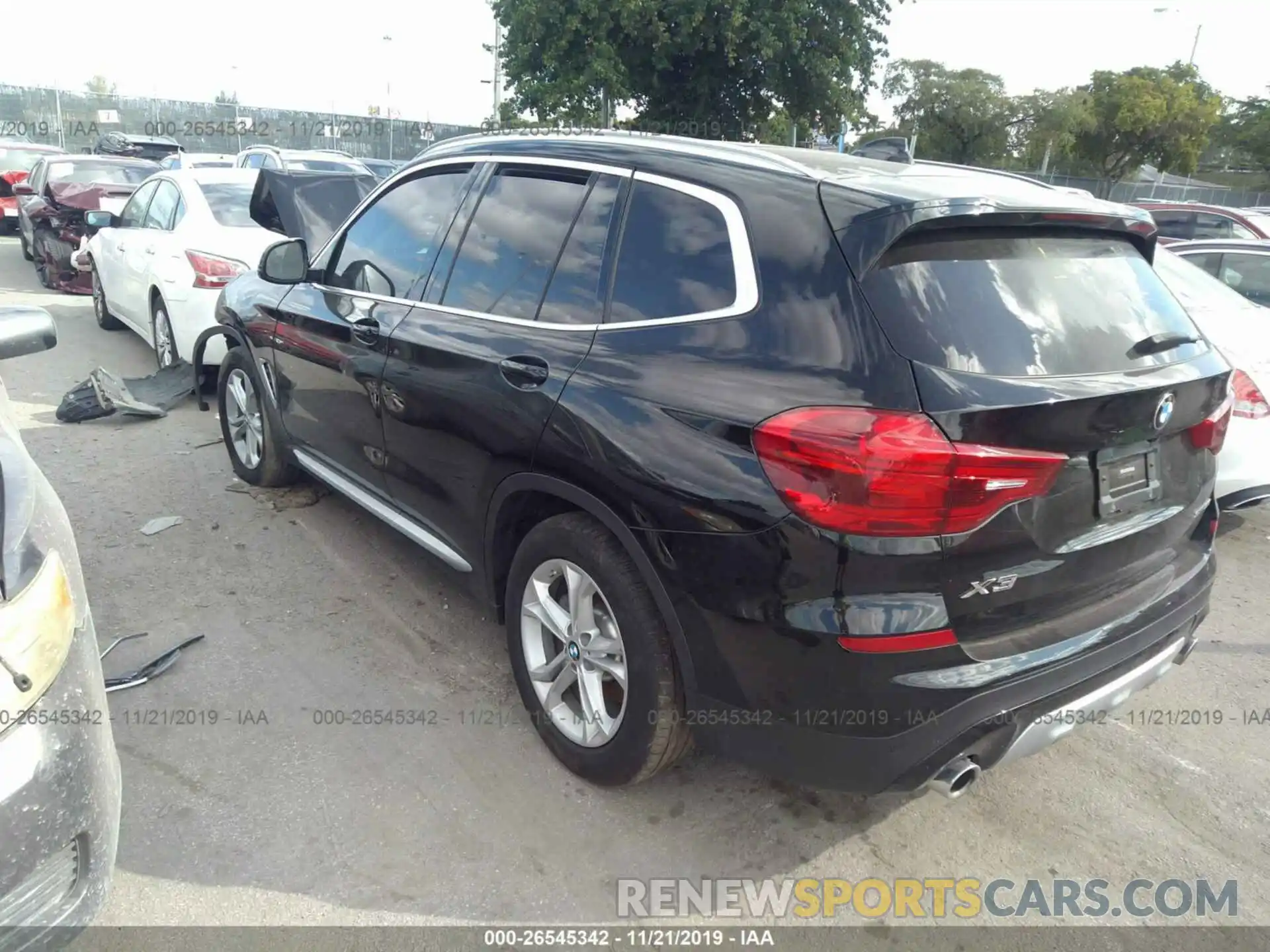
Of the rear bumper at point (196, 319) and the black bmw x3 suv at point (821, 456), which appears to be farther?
the rear bumper at point (196, 319)

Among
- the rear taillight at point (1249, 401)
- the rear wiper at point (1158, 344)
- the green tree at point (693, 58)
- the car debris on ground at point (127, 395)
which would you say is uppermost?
the green tree at point (693, 58)

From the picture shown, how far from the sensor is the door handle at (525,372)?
2.77 metres

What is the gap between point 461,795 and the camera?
2.85m

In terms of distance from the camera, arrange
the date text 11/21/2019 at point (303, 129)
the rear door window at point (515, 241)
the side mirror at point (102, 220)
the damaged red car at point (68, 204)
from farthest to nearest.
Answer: the date text 11/21/2019 at point (303, 129)
the damaged red car at point (68, 204)
the side mirror at point (102, 220)
the rear door window at point (515, 241)

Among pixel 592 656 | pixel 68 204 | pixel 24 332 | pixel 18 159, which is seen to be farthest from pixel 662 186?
pixel 18 159

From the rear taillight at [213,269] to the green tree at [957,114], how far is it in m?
46.6

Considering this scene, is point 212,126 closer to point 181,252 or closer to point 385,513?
point 181,252

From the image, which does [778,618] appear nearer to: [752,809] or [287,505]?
[752,809]

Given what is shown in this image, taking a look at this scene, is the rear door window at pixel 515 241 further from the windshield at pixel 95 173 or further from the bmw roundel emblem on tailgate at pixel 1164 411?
the windshield at pixel 95 173

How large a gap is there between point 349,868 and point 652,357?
65.4 inches

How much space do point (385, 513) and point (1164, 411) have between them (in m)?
2.84

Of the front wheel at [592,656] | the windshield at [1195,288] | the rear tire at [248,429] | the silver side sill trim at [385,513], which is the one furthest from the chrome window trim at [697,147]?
the windshield at [1195,288]

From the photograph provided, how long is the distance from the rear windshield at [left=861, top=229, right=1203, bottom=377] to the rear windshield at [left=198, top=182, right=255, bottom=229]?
644cm

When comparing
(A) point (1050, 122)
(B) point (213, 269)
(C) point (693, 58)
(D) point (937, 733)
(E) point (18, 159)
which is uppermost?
(A) point (1050, 122)
